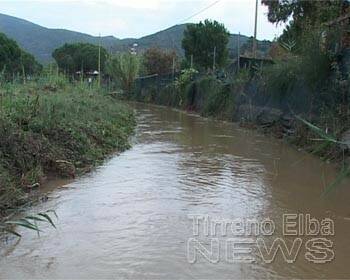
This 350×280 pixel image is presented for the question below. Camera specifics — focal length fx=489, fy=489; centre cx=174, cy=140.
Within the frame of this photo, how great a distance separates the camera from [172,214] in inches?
224

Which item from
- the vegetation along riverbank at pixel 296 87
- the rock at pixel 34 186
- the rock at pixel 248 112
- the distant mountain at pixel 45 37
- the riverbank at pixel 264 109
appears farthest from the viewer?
the distant mountain at pixel 45 37

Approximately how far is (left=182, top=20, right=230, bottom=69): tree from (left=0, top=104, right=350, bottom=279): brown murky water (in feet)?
96.7

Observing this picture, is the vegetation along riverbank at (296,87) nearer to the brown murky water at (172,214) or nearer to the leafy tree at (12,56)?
the brown murky water at (172,214)

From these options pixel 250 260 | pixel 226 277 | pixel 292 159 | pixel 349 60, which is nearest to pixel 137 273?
pixel 226 277

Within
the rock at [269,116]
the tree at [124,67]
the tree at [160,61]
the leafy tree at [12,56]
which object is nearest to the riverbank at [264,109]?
the rock at [269,116]

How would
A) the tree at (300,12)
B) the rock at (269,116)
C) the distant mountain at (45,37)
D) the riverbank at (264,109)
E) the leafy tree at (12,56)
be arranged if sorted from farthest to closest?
1. the distant mountain at (45,37)
2. the leafy tree at (12,56)
3. the tree at (300,12)
4. the rock at (269,116)
5. the riverbank at (264,109)

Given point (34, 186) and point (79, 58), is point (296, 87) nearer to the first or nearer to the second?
point (34, 186)

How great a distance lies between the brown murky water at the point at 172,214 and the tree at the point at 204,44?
2948 centimetres

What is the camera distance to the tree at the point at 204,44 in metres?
39.2

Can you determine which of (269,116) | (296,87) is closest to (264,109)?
(269,116)

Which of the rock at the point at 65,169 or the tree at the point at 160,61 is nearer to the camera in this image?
the rock at the point at 65,169

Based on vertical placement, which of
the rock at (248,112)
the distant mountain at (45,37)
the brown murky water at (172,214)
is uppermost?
the distant mountain at (45,37)

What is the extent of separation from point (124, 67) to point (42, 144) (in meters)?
33.1

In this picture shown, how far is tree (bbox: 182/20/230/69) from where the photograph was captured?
128ft
